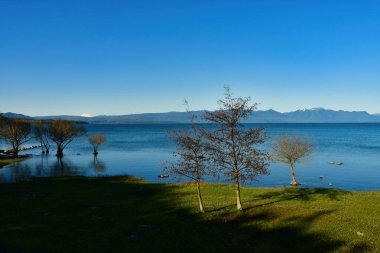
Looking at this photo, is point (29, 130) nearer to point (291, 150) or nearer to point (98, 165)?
point (98, 165)

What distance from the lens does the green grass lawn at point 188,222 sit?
23.3 m

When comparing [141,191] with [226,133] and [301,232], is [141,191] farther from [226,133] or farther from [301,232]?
[301,232]

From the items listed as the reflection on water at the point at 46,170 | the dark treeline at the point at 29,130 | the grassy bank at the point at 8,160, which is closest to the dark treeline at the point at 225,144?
the reflection on water at the point at 46,170

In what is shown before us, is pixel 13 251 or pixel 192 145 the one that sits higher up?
pixel 192 145

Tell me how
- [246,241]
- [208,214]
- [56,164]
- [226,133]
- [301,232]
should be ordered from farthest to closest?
[56,164]
[226,133]
[208,214]
[301,232]
[246,241]

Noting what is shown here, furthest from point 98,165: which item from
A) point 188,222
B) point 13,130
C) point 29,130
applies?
point 188,222

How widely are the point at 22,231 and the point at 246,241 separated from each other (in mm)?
17539

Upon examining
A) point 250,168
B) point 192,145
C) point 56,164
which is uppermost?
point 192,145

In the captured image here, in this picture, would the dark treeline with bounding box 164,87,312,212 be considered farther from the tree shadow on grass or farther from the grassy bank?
the grassy bank

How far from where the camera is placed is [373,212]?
33000 mm

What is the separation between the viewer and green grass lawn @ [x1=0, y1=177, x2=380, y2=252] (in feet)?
76.4

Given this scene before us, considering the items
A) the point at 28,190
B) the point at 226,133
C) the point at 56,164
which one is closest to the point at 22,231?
the point at 226,133

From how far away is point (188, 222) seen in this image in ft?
97.3

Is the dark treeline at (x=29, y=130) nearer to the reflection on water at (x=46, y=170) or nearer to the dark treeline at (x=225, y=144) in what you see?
the reflection on water at (x=46, y=170)
